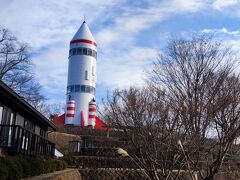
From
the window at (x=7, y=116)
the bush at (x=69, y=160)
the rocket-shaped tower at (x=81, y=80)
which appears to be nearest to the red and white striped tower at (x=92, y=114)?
the rocket-shaped tower at (x=81, y=80)

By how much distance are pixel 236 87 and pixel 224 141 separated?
205 centimetres

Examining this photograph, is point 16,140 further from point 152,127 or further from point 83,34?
point 83,34

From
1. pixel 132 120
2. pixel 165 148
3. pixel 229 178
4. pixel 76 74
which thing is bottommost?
pixel 229 178

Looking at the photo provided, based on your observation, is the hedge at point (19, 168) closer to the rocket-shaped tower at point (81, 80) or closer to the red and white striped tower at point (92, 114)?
the red and white striped tower at point (92, 114)

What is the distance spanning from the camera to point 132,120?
14.8m

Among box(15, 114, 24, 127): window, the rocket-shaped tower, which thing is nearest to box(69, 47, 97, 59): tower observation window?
the rocket-shaped tower

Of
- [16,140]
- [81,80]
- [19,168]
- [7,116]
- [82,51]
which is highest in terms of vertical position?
[82,51]

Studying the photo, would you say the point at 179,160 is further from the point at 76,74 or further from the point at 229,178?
the point at 76,74

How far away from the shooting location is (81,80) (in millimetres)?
48094

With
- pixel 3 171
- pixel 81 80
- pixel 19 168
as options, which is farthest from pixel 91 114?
pixel 3 171

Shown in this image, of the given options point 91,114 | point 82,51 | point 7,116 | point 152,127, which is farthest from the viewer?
point 82,51

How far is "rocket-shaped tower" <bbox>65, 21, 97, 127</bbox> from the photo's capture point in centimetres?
4738

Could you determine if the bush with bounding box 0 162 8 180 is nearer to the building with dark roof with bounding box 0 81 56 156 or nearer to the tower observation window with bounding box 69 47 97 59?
the building with dark roof with bounding box 0 81 56 156

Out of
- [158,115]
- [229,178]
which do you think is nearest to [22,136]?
[158,115]
